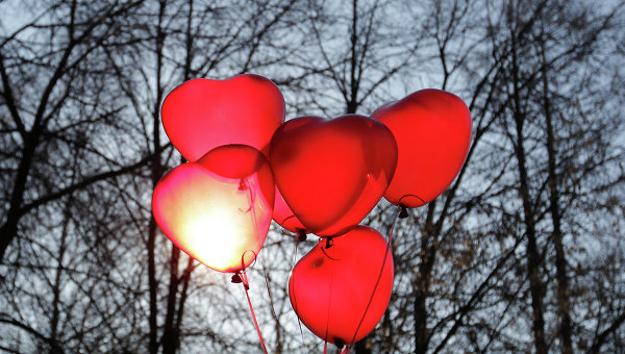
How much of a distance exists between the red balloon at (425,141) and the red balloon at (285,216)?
0.42 metres

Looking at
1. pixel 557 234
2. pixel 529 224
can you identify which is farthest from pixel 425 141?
pixel 557 234

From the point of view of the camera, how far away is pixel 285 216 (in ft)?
9.61

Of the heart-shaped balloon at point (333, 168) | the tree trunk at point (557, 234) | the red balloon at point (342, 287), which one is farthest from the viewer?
the tree trunk at point (557, 234)

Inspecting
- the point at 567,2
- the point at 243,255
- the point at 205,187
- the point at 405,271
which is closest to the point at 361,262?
the point at 243,255

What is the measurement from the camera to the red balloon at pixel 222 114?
2848 millimetres

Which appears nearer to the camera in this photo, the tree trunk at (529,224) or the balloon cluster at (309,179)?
the balloon cluster at (309,179)

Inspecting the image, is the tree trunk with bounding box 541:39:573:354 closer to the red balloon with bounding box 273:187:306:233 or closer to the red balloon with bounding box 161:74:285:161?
the red balloon with bounding box 273:187:306:233

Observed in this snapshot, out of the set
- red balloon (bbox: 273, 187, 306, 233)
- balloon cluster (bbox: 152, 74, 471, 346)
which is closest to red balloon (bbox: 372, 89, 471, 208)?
balloon cluster (bbox: 152, 74, 471, 346)

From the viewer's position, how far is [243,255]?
265cm

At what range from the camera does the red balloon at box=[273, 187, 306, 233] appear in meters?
2.88

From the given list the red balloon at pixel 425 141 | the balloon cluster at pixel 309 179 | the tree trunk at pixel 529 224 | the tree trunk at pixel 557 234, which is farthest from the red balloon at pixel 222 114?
the tree trunk at pixel 557 234

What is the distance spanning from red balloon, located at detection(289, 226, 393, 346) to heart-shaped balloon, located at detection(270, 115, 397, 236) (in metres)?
0.29

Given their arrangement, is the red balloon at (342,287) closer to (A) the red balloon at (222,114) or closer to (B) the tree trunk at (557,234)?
(A) the red balloon at (222,114)

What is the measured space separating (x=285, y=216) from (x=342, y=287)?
39 cm
